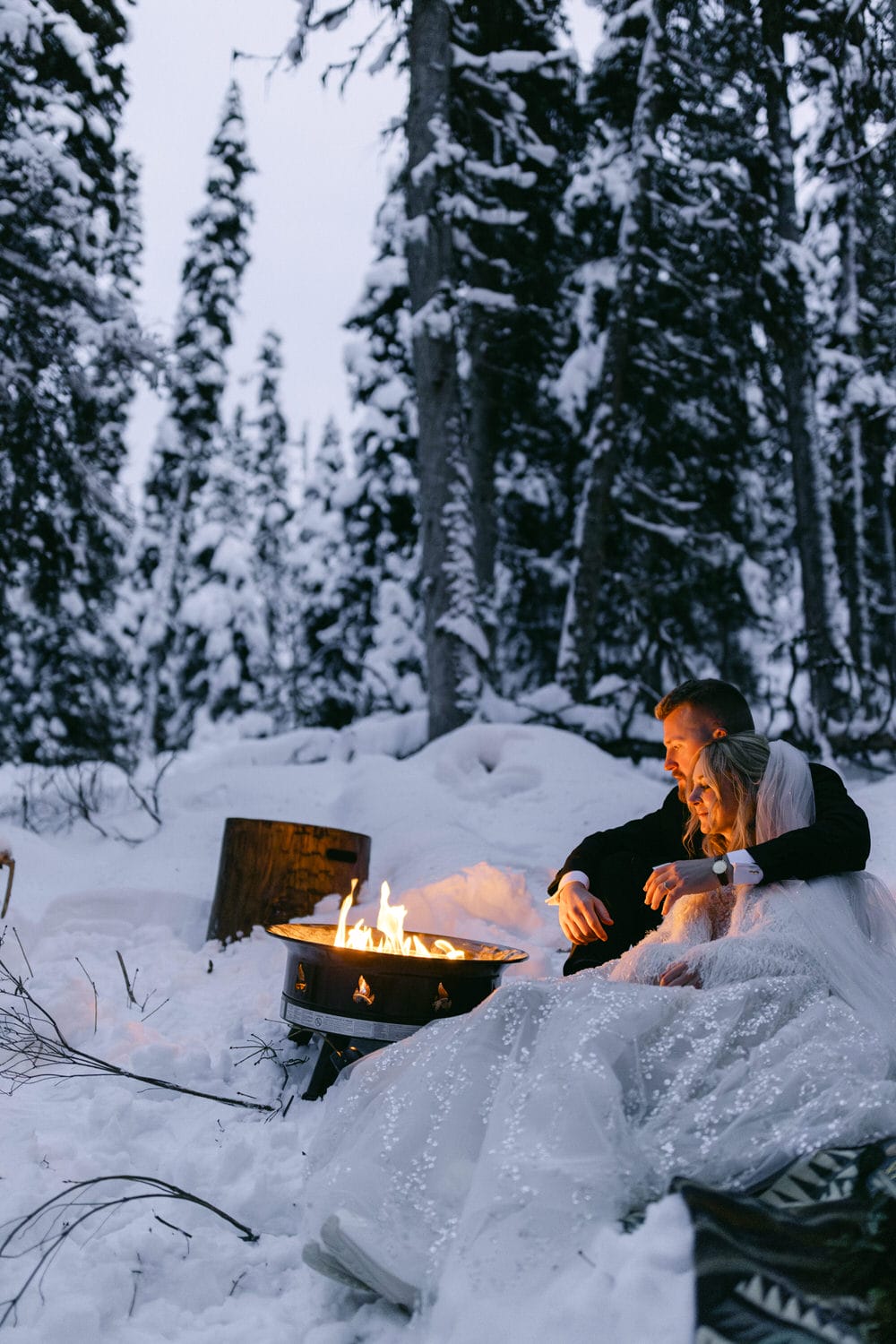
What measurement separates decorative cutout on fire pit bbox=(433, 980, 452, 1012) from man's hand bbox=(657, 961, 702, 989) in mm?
932

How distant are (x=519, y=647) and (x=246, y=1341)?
12.8 m

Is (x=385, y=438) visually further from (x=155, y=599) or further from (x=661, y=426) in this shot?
(x=155, y=599)

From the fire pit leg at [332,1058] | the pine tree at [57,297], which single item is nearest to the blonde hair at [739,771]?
the fire pit leg at [332,1058]

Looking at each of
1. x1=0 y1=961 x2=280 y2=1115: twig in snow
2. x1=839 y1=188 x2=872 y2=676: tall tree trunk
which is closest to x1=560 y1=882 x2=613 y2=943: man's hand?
x1=0 y1=961 x2=280 y2=1115: twig in snow

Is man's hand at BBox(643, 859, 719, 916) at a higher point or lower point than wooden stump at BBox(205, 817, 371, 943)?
higher

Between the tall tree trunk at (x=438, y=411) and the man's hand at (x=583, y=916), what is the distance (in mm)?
4596

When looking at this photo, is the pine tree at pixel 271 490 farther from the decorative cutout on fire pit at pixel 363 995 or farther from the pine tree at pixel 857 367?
the decorative cutout on fire pit at pixel 363 995

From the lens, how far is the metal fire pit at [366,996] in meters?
3.36

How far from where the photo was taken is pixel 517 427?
39.9 feet

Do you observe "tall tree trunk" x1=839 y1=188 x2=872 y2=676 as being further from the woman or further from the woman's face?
the woman

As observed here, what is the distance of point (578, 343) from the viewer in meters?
11.1

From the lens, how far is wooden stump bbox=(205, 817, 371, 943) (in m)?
5.07

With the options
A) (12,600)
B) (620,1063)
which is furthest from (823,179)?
(620,1063)

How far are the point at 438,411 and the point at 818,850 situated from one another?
659 centimetres
